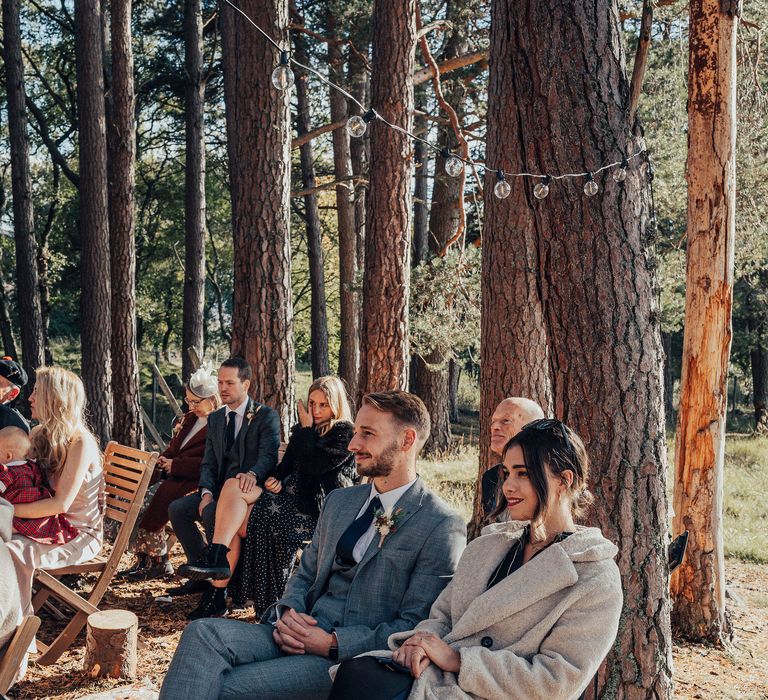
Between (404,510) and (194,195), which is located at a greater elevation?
(194,195)

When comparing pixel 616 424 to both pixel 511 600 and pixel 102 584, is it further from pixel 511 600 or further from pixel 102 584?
pixel 102 584

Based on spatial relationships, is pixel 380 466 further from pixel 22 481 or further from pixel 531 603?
pixel 22 481

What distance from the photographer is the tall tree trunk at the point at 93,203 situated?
1134cm

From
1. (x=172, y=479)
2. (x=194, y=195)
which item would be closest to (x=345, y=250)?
(x=194, y=195)

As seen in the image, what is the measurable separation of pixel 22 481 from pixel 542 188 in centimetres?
336

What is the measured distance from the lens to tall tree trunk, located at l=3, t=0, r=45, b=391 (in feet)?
48.9

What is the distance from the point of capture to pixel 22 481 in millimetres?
4773

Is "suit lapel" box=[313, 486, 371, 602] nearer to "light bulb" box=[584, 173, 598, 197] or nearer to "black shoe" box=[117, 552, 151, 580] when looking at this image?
"light bulb" box=[584, 173, 598, 197]

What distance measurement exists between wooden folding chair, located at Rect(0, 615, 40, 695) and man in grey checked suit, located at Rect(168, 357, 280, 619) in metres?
2.35

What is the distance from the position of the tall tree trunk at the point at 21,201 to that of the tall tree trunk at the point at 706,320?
12.4 metres

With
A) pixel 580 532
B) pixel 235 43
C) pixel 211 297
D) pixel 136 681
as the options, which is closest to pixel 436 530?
pixel 580 532

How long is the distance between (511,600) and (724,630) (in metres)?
3.99

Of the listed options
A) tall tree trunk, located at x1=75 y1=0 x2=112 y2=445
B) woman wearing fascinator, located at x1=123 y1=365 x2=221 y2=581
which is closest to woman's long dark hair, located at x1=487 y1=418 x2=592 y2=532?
woman wearing fascinator, located at x1=123 y1=365 x2=221 y2=581

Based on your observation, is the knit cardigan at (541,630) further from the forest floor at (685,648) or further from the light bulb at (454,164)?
the forest floor at (685,648)
